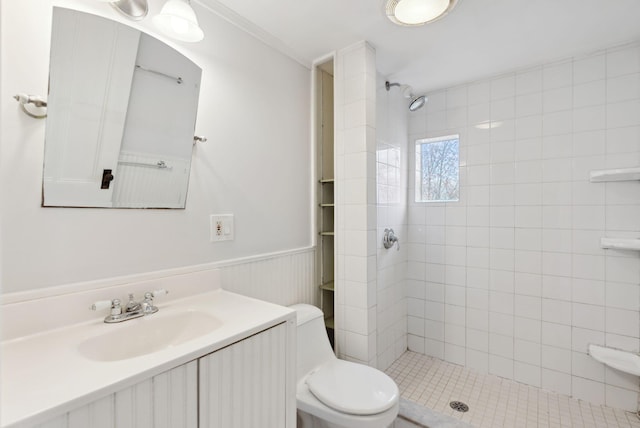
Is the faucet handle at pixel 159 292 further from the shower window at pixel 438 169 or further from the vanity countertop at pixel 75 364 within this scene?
the shower window at pixel 438 169

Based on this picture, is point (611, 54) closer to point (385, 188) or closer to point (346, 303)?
point (385, 188)

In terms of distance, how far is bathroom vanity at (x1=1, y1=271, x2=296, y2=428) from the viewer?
649 millimetres

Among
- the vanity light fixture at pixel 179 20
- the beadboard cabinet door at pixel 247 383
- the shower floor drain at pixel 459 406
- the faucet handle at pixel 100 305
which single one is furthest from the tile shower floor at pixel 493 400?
the vanity light fixture at pixel 179 20

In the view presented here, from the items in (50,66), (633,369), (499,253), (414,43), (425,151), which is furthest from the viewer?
(425,151)

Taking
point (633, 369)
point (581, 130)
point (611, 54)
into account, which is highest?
point (611, 54)

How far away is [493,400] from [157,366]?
2096 millimetres

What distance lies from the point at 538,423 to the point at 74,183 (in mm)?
2593

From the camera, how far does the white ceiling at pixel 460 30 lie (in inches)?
57.6

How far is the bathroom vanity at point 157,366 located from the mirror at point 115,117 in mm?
384

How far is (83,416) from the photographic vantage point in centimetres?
63

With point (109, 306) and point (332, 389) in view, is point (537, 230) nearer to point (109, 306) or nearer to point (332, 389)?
point (332, 389)

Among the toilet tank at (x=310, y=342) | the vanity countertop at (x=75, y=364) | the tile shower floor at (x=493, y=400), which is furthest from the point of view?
the tile shower floor at (x=493, y=400)

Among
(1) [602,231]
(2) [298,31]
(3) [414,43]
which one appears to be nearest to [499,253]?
(1) [602,231]

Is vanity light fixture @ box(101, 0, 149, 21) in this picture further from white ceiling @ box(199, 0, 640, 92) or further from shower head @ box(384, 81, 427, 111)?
shower head @ box(384, 81, 427, 111)
